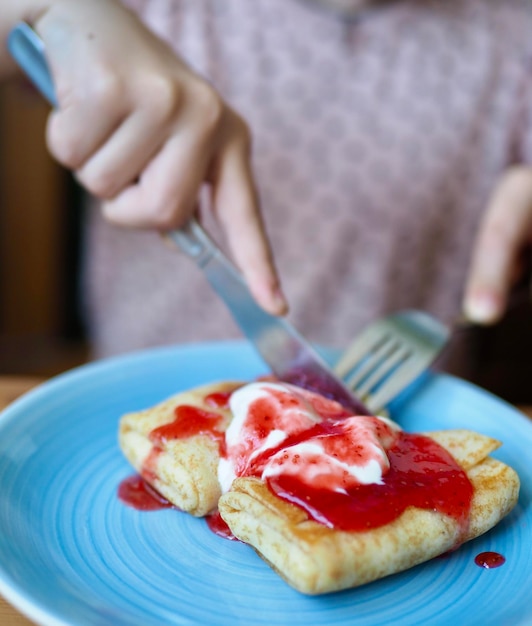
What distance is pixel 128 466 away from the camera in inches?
40.9

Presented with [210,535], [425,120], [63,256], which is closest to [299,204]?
[425,120]

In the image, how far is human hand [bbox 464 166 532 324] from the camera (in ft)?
4.54

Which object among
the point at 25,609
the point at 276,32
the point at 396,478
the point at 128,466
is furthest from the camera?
the point at 276,32

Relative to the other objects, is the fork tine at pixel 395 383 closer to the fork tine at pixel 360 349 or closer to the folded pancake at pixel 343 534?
the fork tine at pixel 360 349

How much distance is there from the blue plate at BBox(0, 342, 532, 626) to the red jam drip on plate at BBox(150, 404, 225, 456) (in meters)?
0.09

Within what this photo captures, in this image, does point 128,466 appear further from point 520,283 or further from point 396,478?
point 520,283

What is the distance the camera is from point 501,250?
4.90ft

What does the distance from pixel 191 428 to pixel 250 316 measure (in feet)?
0.85

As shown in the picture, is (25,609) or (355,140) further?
(355,140)

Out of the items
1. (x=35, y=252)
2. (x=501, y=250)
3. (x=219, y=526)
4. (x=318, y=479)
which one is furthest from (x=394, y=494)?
(x=35, y=252)

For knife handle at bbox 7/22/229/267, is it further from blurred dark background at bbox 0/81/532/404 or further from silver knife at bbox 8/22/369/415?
blurred dark background at bbox 0/81/532/404

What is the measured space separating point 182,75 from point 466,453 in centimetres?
76

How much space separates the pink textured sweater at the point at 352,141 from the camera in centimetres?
186

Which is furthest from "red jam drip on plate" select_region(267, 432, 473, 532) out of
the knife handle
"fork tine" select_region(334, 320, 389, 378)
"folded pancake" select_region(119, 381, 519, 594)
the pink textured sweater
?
the pink textured sweater
